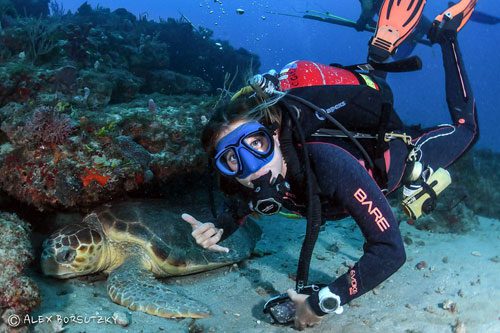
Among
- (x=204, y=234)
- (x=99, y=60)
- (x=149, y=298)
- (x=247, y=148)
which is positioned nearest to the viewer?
(x=247, y=148)

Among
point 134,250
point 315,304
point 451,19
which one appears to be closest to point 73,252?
point 134,250

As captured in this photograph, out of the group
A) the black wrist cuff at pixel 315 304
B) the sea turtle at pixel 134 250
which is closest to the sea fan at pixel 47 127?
the sea turtle at pixel 134 250

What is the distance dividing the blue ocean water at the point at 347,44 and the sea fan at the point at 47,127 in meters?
60.9

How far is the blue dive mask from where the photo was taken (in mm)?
2463

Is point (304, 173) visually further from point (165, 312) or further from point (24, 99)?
point (24, 99)

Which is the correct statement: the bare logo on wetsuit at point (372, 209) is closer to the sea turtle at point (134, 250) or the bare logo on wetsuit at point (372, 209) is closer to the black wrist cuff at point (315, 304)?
the black wrist cuff at point (315, 304)

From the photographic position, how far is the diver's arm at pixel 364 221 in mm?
2230

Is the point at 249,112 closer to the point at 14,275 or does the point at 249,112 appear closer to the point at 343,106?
the point at 343,106

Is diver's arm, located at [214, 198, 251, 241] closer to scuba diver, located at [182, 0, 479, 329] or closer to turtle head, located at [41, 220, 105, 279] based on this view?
scuba diver, located at [182, 0, 479, 329]

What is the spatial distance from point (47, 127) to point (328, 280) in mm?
3465

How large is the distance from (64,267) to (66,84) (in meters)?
3.99

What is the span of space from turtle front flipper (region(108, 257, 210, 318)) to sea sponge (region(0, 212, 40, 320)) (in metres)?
0.75

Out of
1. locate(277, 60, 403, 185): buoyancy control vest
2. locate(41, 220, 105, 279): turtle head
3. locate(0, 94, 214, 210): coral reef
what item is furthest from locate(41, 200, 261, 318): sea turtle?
locate(277, 60, 403, 185): buoyancy control vest

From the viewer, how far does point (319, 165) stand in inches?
92.7
